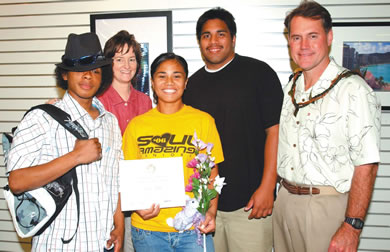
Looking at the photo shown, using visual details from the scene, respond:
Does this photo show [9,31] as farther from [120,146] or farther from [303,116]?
[303,116]

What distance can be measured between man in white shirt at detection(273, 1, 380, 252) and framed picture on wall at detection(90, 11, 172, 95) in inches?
76.6

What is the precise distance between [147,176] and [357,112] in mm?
1465

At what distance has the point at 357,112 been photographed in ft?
6.86

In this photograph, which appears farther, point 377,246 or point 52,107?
point 377,246

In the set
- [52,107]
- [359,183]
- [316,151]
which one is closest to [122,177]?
[52,107]

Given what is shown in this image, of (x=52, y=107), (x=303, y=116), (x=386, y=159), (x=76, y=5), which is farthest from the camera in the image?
(x=76, y=5)

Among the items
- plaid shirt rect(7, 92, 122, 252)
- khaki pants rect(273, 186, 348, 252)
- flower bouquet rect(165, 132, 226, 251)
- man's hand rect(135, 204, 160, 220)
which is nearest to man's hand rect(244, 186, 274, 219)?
khaki pants rect(273, 186, 348, 252)

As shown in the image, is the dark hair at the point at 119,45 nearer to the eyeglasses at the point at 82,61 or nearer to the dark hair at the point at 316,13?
the eyeglasses at the point at 82,61

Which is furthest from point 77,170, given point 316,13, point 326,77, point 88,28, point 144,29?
point 88,28

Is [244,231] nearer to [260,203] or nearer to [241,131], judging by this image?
[260,203]

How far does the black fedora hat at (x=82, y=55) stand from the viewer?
217 centimetres

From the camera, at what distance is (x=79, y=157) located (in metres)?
1.96

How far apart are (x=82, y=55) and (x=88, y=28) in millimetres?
2204

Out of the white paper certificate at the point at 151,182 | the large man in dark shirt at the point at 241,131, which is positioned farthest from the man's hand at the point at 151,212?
the large man in dark shirt at the point at 241,131
